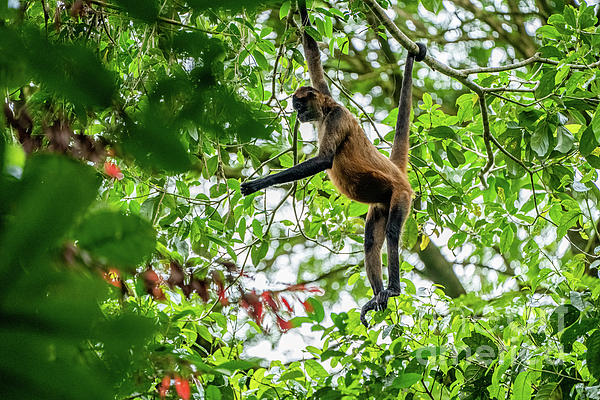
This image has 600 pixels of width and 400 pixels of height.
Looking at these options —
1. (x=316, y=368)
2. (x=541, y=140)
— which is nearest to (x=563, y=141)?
(x=541, y=140)

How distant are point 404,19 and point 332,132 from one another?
4704 millimetres

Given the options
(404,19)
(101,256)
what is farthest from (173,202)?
(404,19)

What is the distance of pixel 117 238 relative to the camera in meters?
0.53

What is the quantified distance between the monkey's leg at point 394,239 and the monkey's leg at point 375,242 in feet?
0.61

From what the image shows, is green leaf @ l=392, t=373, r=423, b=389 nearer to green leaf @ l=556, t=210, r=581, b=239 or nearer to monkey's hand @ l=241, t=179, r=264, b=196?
monkey's hand @ l=241, t=179, r=264, b=196

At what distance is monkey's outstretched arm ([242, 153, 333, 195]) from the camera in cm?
427

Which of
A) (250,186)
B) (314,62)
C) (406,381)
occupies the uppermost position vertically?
(314,62)

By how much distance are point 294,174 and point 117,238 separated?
3.95 m

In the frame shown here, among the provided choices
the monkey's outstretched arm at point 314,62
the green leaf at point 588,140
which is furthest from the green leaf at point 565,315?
the monkey's outstretched arm at point 314,62

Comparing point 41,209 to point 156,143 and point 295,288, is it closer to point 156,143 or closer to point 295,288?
point 156,143

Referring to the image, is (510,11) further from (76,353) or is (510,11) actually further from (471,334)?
(76,353)

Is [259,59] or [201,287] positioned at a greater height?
[259,59]

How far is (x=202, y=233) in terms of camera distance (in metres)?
4.62

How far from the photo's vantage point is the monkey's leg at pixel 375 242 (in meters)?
5.12
